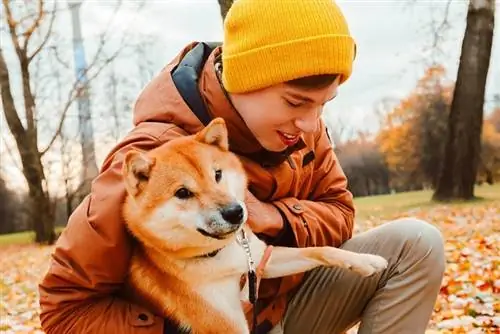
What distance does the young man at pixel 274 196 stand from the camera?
1586 millimetres

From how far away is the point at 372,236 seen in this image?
6.29 ft

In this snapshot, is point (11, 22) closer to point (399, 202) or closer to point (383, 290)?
point (399, 202)

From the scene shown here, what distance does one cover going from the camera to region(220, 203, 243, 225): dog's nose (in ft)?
5.02

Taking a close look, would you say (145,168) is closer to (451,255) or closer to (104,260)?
(104,260)

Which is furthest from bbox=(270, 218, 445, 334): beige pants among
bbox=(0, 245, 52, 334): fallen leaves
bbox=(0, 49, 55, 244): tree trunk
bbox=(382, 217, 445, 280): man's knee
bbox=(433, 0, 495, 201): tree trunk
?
bbox=(0, 49, 55, 244): tree trunk

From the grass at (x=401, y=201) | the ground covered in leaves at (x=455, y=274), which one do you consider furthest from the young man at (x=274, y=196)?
the grass at (x=401, y=201)

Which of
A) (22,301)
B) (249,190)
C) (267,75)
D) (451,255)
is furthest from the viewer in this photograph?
(22,301)

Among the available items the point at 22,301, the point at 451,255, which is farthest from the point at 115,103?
the point at 451,255

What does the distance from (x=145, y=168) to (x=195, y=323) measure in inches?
17.1

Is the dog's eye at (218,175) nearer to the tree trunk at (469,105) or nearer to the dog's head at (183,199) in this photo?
the dog's head at (183,199)

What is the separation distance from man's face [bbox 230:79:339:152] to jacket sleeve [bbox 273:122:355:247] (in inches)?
8.4

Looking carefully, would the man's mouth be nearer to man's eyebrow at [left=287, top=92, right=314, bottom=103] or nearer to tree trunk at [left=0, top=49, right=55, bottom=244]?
man's eyebrow at [left=287, top=92, right=314, bottom=103]

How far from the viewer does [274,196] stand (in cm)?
184

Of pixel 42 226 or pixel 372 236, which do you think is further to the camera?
pixel 42 226
